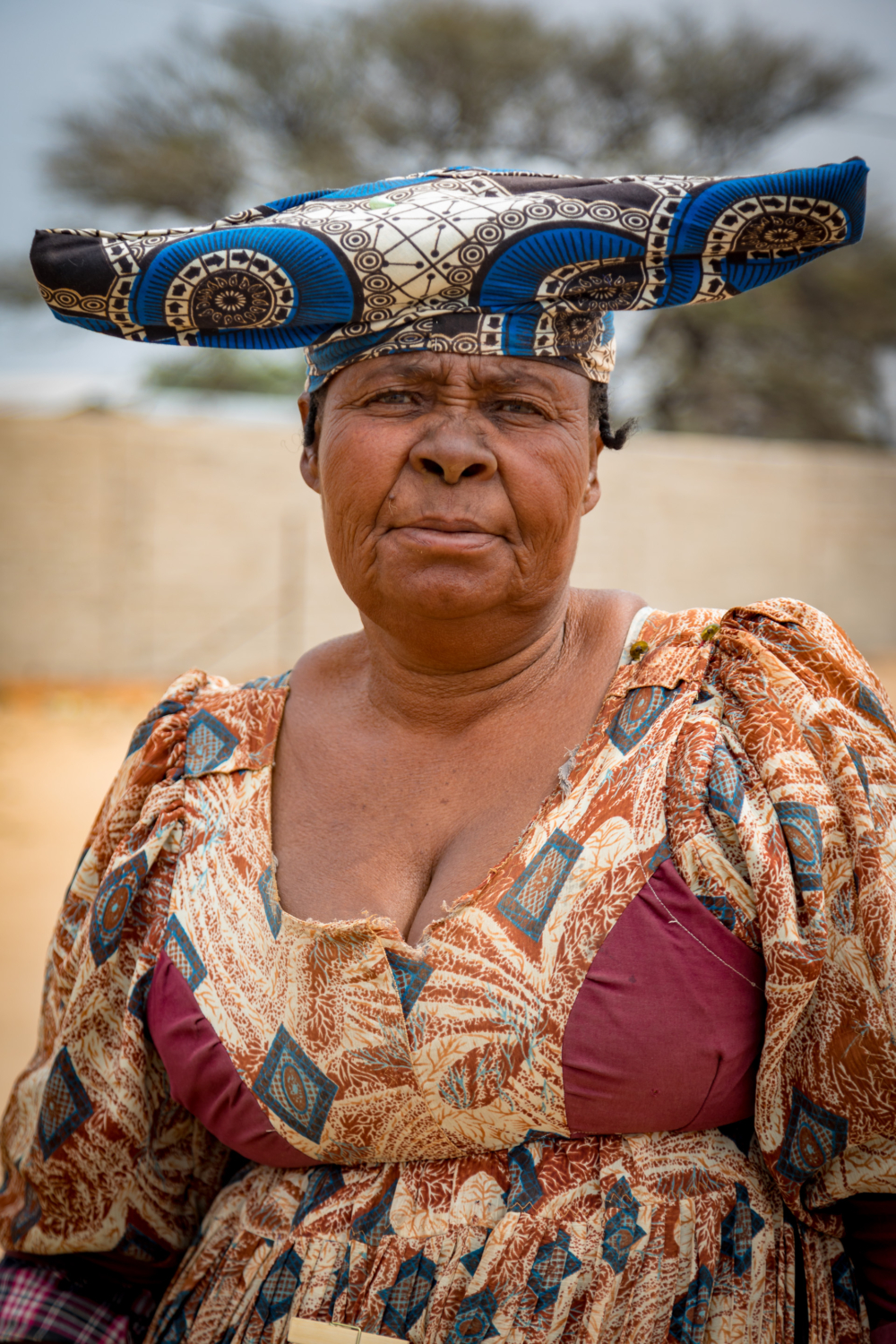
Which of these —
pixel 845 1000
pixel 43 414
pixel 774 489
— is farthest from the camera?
pixel 774 489

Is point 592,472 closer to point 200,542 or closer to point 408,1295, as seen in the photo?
point 408,1295

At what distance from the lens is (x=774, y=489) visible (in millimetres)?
16000

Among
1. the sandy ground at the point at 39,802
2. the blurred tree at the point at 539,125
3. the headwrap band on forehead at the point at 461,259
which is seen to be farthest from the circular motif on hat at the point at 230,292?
the blurred tree at the point at 539,125

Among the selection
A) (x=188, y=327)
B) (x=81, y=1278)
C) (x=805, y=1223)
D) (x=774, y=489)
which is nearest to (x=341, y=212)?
(x=188, y=327)

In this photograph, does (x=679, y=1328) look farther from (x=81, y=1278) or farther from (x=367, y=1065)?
(x=81, y=1278)

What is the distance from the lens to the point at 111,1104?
5.88 feet

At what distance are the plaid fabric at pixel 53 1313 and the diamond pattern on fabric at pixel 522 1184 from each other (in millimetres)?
726

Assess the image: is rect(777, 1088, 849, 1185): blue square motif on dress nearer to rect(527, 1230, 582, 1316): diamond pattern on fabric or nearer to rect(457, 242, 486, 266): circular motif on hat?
rect(527, 1230, 582, 1316): diamond pattern on fabric

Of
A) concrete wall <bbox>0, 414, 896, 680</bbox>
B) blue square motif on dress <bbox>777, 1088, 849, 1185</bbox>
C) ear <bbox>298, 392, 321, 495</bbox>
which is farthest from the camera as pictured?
→ concrete wall <bbox>0, 414, 896, 680</bbox>

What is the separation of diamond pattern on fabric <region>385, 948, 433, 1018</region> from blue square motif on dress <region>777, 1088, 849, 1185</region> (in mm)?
496

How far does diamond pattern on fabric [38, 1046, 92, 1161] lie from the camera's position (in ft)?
5.91

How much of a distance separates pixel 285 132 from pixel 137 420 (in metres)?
9.87

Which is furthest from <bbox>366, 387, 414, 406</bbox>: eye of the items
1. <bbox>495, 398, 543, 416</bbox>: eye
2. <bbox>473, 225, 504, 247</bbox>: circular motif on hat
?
<bbox>473, 225, 504, 247</bbox>: circular motif on hat

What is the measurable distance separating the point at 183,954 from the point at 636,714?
749mm
